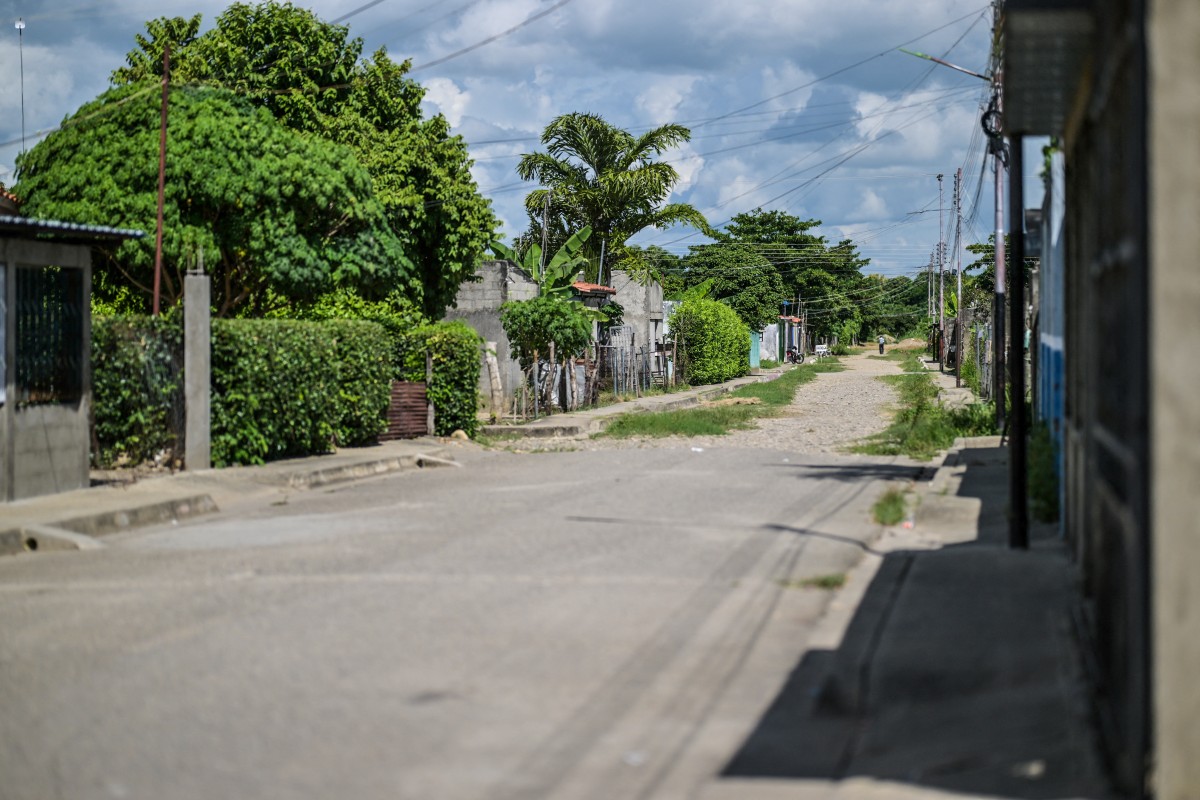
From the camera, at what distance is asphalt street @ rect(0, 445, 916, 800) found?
5.35m

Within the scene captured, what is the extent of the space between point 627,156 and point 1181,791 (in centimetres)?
4106

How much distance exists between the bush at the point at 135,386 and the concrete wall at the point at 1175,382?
561 inches

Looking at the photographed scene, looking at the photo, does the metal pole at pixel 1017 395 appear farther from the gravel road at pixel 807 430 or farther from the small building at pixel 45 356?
the gravel road at pixel 807 430

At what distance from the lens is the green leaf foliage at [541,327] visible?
2938 centimetres

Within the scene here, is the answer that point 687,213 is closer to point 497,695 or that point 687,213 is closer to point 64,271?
point 64,271

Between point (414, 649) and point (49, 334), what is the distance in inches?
366

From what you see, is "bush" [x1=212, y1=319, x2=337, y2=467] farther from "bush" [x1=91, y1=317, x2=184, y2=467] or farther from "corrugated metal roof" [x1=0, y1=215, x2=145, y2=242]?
"corrugated metal roof" [x1=0, y1=215, x2=145, y2=242]

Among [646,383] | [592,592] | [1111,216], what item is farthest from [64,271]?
[646,383]

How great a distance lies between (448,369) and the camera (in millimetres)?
23391

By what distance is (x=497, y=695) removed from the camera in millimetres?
6379

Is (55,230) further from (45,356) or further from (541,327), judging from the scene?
(541,327)

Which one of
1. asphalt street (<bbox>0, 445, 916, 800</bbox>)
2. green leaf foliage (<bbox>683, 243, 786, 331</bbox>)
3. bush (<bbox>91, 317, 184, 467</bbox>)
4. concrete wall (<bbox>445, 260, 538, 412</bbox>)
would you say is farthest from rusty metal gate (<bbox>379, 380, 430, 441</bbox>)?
green leaf foliage (<bbox>683, 243, 786, 331</bbox>)

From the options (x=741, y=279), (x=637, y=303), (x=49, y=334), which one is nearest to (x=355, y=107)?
(x=49, y=334)

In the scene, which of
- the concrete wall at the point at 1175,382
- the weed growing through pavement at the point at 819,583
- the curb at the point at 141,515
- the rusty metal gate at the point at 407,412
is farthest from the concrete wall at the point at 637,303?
the concrete wall at the point at 1175,382
